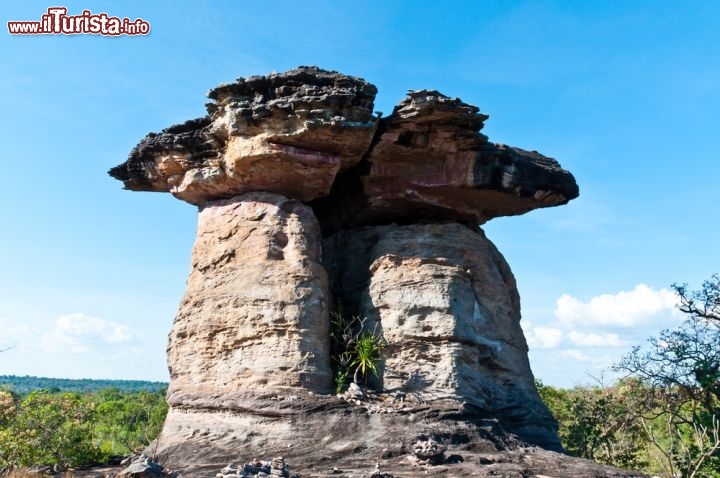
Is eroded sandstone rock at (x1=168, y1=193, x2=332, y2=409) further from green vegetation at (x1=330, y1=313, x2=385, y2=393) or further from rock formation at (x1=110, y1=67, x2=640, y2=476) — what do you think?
green vegetation at (x1=330, y1=313, x2=385, y2=393)

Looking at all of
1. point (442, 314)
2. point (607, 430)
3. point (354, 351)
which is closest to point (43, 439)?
point (354, 351)

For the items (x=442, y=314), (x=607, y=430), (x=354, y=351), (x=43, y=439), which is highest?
(x=442, y=314)

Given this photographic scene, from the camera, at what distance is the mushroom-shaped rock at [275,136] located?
10891mm

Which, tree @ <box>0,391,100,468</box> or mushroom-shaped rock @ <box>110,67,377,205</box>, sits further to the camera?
tree @ <box>0,391,100,468</box>

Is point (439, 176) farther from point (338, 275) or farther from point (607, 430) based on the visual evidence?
point (607, 430)

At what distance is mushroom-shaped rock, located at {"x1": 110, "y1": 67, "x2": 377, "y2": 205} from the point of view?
10.9 metres

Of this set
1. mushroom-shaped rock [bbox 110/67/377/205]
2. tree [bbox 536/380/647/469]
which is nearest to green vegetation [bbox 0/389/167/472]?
mushroom-shaped rock [bbox 110/67/377/205]

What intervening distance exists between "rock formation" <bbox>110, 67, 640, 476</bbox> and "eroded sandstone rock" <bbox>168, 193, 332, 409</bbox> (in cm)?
3

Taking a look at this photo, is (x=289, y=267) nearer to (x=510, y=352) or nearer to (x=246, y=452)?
(x=246, y=452)

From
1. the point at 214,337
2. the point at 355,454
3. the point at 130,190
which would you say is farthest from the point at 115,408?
the point at 355,454

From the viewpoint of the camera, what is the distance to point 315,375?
10.2 meters

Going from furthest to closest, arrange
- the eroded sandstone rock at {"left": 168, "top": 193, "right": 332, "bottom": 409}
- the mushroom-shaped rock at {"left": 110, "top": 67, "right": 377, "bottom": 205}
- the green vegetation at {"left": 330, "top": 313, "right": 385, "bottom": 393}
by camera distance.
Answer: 1. the mushroom-shaped rock at {"left": 110, "top": 67, "right": 377, "bottom": 205}
2. the green vegetation at {"left": 330, "top": 313, "right": 385, "bottom": 393}
3. the eroded sandstone rock at {"left": 168, "top": 193, "right": 332, "bottom": 409}

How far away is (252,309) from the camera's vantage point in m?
10.8

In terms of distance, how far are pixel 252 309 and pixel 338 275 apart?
8.58ft
